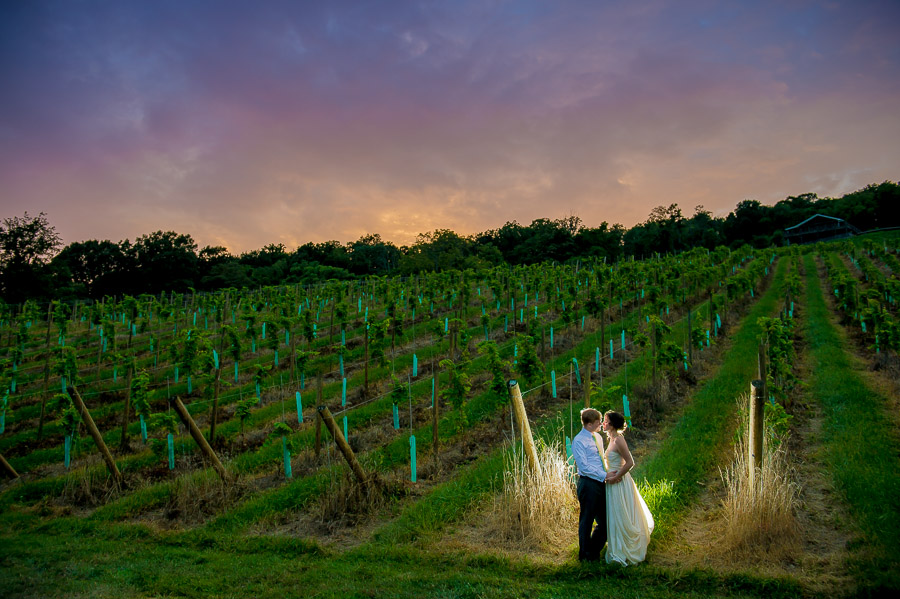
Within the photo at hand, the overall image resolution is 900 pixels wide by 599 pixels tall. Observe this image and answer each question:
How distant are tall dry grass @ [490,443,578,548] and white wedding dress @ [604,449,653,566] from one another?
92 centimetres

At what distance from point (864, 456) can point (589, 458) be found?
5597 mm

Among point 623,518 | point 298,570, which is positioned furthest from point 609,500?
point 298,570

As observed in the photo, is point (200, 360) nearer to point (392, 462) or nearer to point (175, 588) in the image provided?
point (392, 462)

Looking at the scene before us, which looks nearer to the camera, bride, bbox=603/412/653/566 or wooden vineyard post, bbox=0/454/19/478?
bride, bbox=603/412/653/566

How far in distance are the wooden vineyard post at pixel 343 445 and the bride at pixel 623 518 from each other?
3805 mm

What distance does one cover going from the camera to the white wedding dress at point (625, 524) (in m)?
5.43

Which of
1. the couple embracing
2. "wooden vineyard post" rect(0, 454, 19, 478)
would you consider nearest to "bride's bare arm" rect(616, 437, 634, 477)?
the couple embracing

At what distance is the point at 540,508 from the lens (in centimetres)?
658

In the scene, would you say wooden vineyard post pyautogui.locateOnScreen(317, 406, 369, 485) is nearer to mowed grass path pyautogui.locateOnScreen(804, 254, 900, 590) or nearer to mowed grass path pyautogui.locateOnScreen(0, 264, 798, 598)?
mowed grass path pyautogui.locateOnScreen(0, 264, 798, 598)

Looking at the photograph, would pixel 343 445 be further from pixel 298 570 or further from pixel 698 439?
pixel 698 439

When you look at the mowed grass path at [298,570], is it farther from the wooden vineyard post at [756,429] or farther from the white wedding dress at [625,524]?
the wooden vineyard post at [756,429]

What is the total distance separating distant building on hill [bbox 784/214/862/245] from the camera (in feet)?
222

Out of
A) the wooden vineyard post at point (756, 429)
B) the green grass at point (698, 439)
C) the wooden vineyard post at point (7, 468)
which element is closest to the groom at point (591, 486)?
the green grass at point (698, 439)

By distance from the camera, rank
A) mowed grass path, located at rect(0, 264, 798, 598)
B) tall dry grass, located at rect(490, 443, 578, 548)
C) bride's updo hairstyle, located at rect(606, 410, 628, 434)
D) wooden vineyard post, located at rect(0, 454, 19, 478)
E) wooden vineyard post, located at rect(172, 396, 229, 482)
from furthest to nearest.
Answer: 1. wooden vineyard post, located at rect(0, 454, 19, 478)
2. wooden vineyard post, located at rect(172, 396, 229, 482)
3. tall dry grass, located at rect(490, 443, 578, 548)
4. bride's updo hairstyle, located at rect(606, 410, 628, 434)
5. mowed grass path, located at rect(0, 264, 798, 598)
